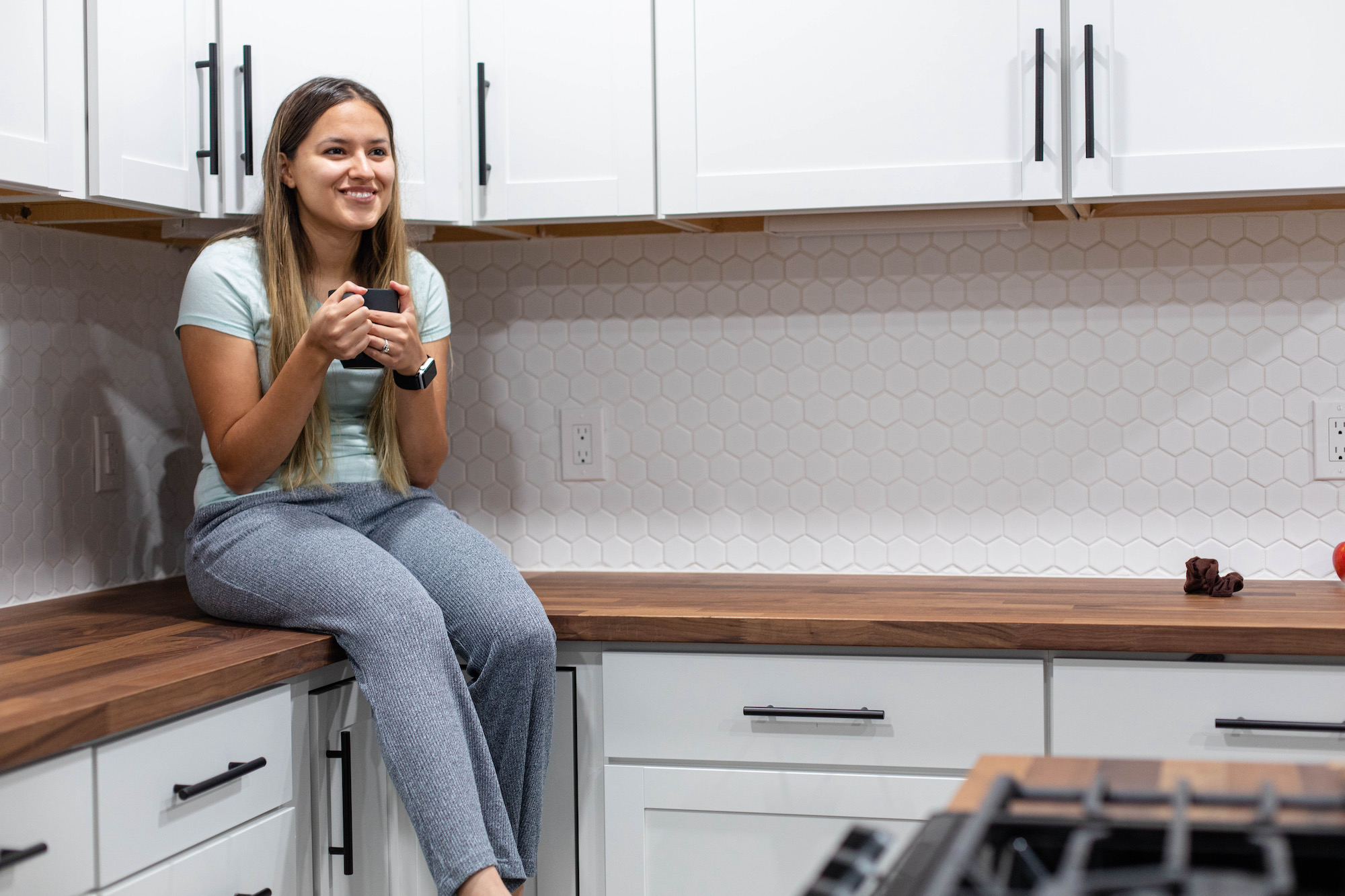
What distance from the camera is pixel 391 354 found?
1679mm

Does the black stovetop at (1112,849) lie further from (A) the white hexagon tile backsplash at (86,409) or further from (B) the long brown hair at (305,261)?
(A) the white hexagon tile backsplash at (86,409)

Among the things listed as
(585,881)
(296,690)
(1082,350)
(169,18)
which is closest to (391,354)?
(296,690)

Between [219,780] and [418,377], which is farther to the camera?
[418,377]

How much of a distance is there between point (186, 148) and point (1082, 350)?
1457 millimetres

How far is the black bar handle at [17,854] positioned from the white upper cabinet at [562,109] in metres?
1.18

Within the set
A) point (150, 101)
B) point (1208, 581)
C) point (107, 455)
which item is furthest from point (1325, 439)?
point (107, 455)

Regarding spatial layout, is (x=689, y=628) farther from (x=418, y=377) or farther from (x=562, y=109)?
(x=562, y=109)

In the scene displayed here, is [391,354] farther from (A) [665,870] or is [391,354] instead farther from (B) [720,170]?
(A) [665,870]

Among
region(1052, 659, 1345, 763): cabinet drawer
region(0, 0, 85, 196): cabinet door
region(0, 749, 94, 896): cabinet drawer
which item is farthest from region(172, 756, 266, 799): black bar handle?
region(1052, 659, 1345, 763): cabinet drawer

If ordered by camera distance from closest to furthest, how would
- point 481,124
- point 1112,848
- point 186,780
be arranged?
point 1112,848 < point 186,780 < point 481,124

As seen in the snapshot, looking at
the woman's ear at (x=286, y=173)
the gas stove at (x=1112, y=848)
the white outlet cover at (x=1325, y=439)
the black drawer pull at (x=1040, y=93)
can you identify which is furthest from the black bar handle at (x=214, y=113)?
the white outlet cover at (x=1325, y=439)

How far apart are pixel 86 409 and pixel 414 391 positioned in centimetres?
65

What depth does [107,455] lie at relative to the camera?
2094 mm

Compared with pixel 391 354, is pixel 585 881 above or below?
below
